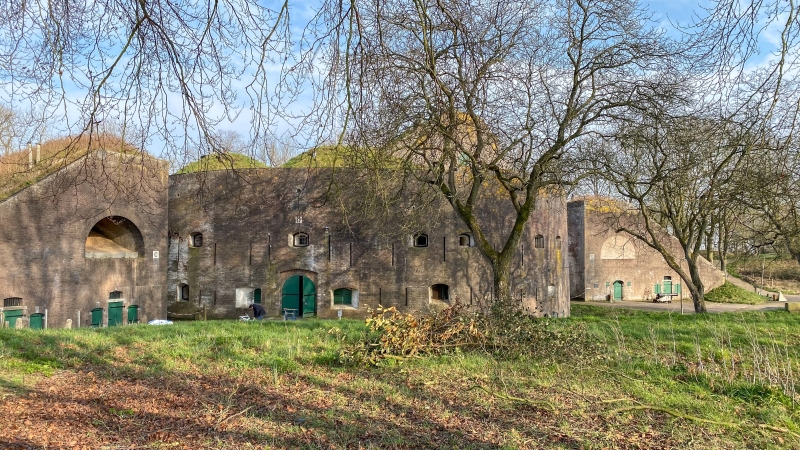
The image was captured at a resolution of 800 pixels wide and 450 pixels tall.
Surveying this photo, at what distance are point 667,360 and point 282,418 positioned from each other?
185 inches

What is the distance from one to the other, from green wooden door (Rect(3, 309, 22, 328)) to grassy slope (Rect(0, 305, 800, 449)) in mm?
9159

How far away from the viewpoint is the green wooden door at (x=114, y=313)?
18.0m

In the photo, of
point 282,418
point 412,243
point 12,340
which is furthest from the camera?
point 412,243

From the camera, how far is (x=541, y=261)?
20.0 metres

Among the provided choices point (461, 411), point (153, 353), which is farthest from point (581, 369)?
point (153, 353)

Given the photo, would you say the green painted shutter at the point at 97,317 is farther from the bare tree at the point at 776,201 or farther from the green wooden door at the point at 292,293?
the bare tree at the point at 776,201

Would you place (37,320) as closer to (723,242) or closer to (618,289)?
(723,242)

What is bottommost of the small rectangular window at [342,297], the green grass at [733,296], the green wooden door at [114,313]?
the green grass at [733,296]

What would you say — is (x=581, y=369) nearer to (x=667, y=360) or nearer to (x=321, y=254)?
(x=667, y=360)

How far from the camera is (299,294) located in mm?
19234

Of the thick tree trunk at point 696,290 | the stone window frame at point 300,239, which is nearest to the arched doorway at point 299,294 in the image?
the stone window frame at point 300,239

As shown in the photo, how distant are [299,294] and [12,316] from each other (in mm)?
8273

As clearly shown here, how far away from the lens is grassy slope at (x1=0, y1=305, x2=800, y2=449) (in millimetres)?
4113

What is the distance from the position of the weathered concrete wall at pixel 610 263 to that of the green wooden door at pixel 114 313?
73.7ft
